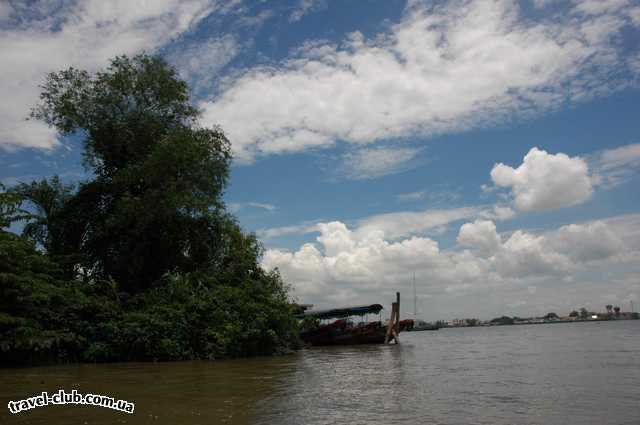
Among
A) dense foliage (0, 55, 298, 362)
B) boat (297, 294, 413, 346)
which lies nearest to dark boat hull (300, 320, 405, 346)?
boat (297, 294, 413, 346)

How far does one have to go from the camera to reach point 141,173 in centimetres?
2364

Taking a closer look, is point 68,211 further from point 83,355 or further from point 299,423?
point 299,423

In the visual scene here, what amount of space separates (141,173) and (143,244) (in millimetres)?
3256

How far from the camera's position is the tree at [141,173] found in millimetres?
23755

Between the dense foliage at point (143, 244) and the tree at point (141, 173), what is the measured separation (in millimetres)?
58

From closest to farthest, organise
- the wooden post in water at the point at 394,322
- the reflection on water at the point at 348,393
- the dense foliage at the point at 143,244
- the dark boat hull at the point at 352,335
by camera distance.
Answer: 1. the reflection on water at the point at 348,393
2. the dense foliage at the point at 143,244
3. the wooden post in water at the point at 394,322
4. the dark boat hull at the point at 352,335

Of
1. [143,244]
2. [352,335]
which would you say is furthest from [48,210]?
[352,335]

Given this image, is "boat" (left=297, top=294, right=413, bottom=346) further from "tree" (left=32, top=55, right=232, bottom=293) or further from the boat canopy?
"tree" (left=32, top=55, right=232, bottom=293)

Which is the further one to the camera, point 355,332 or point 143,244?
point 355,332

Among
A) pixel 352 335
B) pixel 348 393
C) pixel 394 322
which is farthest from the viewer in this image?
pixel 352 335

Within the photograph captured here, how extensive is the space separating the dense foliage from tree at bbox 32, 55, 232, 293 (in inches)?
2.3

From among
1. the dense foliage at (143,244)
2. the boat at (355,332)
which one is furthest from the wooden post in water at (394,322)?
the dense foliage at (143,244)

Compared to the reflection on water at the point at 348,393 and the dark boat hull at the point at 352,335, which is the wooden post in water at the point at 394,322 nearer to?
the dark boat hull at the point at 352,335

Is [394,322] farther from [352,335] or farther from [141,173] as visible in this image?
[141,173]
